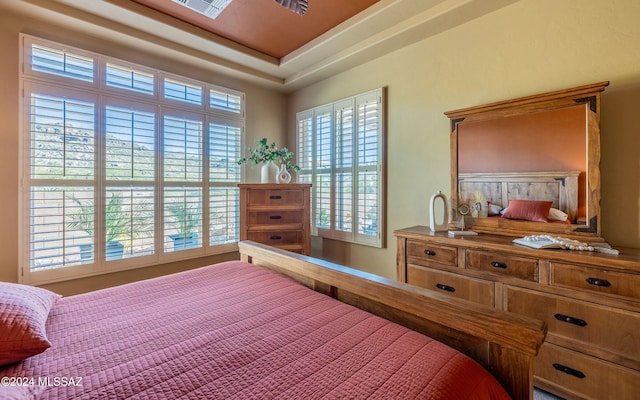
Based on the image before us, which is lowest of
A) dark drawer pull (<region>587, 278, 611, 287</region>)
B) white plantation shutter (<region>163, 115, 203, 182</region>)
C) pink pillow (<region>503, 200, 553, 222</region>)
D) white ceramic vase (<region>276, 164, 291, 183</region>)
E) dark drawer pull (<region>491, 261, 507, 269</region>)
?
dark drawer pull (<region>587, 278, 611, 287</region>)

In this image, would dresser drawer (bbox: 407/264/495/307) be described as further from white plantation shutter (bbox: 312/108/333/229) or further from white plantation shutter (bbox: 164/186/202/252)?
white plantation shutter (bbox: 164/186/202/252)

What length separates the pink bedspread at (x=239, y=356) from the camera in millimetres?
735

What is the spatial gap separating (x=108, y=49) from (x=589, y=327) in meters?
4.31

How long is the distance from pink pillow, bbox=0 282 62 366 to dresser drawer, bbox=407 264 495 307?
2.17 m

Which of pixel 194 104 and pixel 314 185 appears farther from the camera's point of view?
pixel 314 185

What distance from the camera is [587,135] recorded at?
1.80 meters

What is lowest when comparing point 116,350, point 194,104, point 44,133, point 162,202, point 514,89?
point 116,350

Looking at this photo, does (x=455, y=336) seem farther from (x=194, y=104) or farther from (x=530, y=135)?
(x=194, y=104)

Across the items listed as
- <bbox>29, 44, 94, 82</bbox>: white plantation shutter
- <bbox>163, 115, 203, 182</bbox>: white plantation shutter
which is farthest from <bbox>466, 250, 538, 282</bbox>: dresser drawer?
<bbox>29, 44, 94, 82</bbox>: white plantation shutter

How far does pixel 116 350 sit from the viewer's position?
3.00 ft

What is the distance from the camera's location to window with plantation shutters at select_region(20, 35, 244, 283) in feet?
7.69

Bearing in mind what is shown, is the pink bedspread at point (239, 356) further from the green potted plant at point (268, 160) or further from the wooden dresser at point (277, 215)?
the green potted plant at point (268, 160)

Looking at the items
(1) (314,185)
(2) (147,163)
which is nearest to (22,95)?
(2) (147,163)

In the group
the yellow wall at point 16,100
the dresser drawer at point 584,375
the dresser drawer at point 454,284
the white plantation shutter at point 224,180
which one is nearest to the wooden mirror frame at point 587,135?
the dresser drawer at point 454,284
